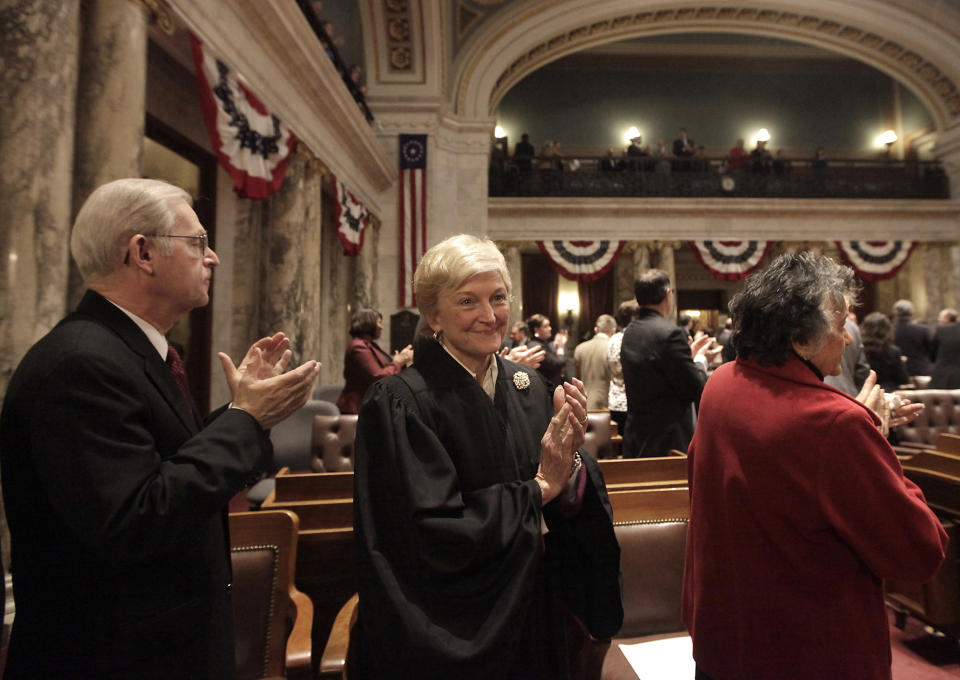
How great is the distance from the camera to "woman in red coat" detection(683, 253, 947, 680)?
125cm

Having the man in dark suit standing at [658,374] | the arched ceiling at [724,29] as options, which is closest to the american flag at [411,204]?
the arched ceiling at [724,29]

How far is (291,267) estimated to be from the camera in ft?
22.6

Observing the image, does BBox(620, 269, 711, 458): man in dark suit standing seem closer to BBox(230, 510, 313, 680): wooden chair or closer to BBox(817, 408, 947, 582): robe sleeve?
BBox(817, 408, 947, 582): robe sleeve

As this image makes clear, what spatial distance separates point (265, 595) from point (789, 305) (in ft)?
6.54

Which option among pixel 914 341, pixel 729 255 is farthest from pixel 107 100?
pixel 729 255

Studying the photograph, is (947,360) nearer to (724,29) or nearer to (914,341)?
(914,341)

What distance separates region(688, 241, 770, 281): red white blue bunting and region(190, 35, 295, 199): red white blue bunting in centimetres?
1120

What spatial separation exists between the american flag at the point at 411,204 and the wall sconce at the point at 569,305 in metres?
7.18

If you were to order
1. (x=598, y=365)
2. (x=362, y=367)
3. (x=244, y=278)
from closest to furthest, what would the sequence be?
(x=362, y=367) → (x=598, y=365) → (x=244, y=278)

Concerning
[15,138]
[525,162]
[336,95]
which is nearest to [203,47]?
[15,138]

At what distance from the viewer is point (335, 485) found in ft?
8.59

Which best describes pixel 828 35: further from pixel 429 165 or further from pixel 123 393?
pixel 123 393

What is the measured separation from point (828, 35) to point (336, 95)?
46.9ft

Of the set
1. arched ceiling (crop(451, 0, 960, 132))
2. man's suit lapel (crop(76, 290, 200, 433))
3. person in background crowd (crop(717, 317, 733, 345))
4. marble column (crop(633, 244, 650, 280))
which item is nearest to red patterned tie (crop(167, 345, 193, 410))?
man's suit lapel (crop(76, 290, 200, 433))
